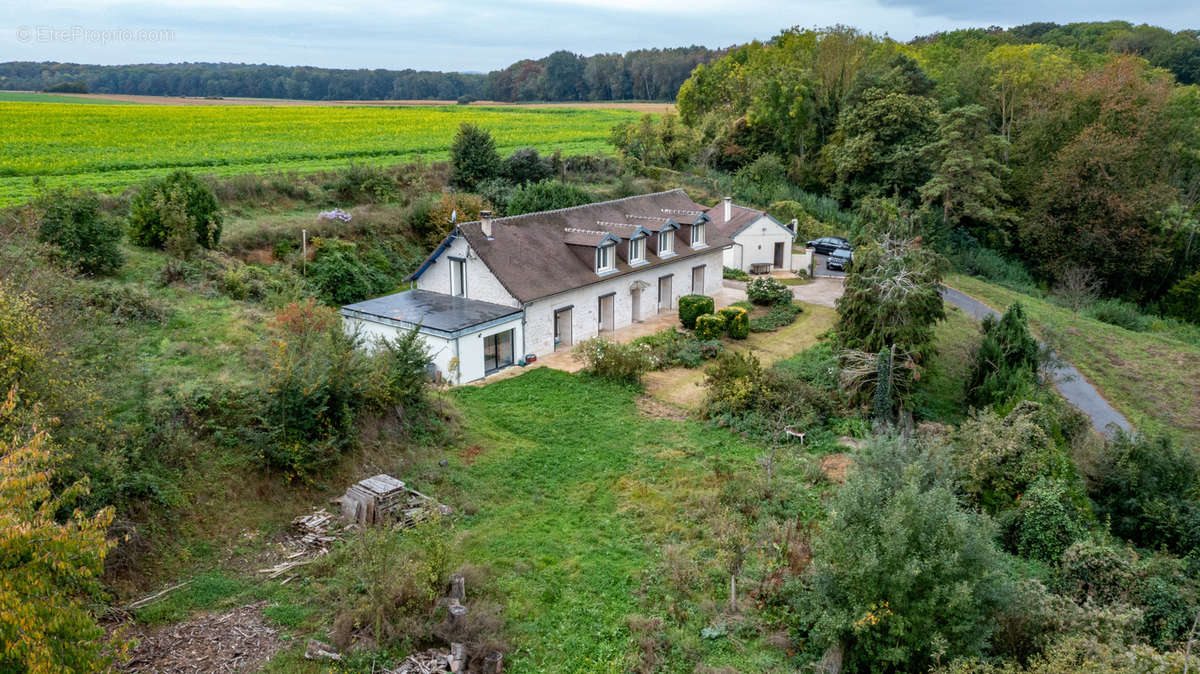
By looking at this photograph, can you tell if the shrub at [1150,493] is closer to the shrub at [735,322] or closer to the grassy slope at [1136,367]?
the grassy slope at [1136,367]

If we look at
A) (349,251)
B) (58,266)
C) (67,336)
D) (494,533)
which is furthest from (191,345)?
(349,251)

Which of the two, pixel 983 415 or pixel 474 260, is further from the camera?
pixel 474 260

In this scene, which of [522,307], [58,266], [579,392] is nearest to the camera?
[58,266]

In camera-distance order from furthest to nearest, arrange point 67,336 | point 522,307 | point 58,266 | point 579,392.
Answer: point 522,307 < point 579,392 < point 58,266 < point 67,336

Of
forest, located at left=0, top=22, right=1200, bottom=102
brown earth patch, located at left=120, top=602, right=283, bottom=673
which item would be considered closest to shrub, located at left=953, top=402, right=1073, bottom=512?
brown earth patch, located at left=120, top=602, right=283, bottom=673

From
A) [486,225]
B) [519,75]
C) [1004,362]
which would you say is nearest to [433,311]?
[486,225]

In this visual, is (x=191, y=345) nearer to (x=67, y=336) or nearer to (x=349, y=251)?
(x=67, y=336)
